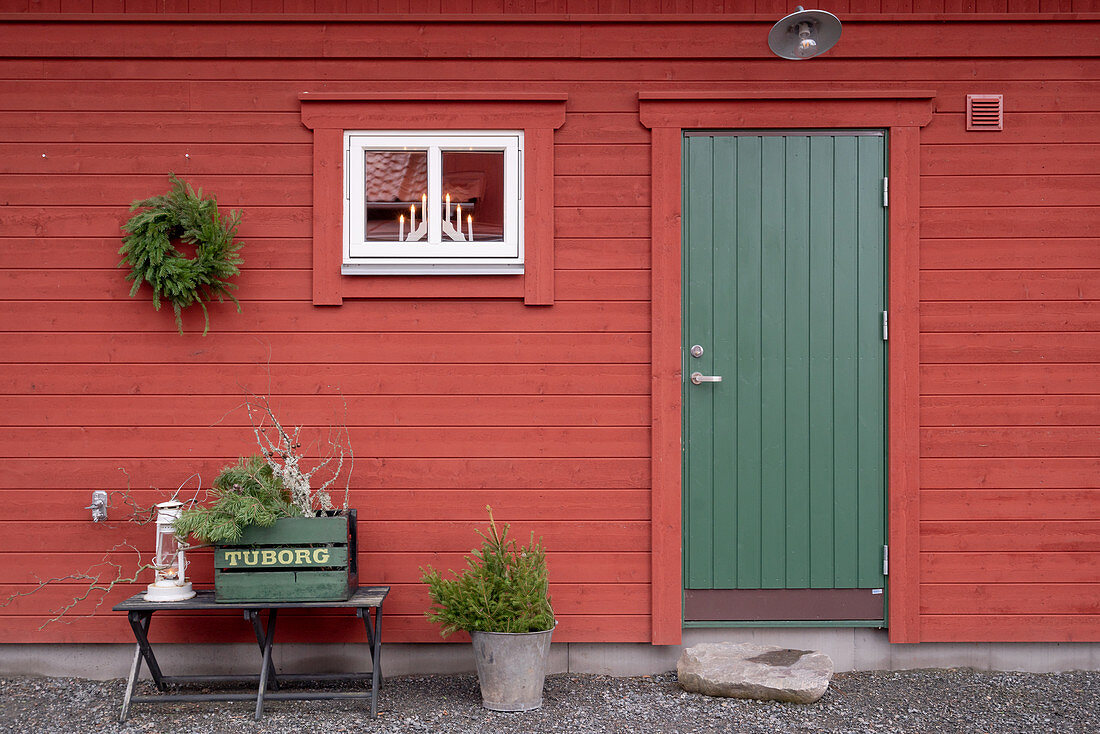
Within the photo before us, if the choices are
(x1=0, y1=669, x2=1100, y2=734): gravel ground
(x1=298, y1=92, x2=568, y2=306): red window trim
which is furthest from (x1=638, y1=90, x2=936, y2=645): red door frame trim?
(x1=298, y1=92, x2=568, y2=306): red window trim

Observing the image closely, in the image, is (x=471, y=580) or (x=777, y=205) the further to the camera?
(x=777, y=205)

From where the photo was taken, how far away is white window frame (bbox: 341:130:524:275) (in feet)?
13.7

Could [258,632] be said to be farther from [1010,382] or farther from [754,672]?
[1010,382]

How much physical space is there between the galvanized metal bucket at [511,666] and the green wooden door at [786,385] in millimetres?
841

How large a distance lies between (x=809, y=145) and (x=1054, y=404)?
168 cm

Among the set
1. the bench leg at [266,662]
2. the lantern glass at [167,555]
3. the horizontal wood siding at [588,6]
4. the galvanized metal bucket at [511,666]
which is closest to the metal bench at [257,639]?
the bench leg at [266,662]

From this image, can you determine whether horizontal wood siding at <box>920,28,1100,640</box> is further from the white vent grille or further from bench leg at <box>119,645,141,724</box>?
bench leg at <box>119,645,141,724</box>

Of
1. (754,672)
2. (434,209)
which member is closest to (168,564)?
(434,209)

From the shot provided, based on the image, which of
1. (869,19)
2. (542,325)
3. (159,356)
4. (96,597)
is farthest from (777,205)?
(96,597)

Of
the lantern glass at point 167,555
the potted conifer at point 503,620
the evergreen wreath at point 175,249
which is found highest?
the evergreen wreath at point 175,249

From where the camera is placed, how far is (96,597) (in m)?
4.14

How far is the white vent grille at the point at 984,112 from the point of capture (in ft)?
13.8

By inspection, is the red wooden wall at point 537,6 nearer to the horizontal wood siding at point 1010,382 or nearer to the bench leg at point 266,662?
the horizontal wood siding at point 1010,382

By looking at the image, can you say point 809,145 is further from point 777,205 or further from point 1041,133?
point 1041,133
